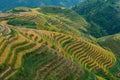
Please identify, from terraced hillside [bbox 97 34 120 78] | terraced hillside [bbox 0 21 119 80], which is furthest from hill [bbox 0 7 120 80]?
terraced hillside [bbox 97 34 120 78]

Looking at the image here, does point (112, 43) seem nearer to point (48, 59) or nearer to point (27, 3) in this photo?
point (48, 59)

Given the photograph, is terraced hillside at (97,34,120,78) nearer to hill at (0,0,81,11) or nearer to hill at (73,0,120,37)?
hill at (73,0,120,37)

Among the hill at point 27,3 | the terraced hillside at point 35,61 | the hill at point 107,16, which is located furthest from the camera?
the hill at point 27,3

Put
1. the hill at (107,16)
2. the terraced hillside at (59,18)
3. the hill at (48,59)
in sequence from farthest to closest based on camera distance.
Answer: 1. the hill at (107,16)
2. the terraced hillside at (59,18)
3. the hill at (48,59)

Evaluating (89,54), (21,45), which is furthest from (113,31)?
(21,45)

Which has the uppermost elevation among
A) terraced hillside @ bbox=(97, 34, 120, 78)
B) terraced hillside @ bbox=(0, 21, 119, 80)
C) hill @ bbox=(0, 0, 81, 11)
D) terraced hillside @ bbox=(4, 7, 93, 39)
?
hill @ bbox=(0, 0, 81, 11)

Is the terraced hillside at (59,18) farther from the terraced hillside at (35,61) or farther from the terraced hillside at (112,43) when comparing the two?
the terraced hillside at (35,61)

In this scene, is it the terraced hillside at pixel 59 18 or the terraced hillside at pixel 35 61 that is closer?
the terraced hillside at pixel 35 61

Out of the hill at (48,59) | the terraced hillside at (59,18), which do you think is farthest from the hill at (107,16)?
the hill at (48,59)

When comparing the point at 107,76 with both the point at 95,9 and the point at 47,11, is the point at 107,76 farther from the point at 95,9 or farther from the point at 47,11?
the point at 95,9

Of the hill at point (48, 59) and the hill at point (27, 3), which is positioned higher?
the hill at point (27, 3)

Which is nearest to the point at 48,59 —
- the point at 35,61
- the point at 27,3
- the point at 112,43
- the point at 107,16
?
the point at 35,61
